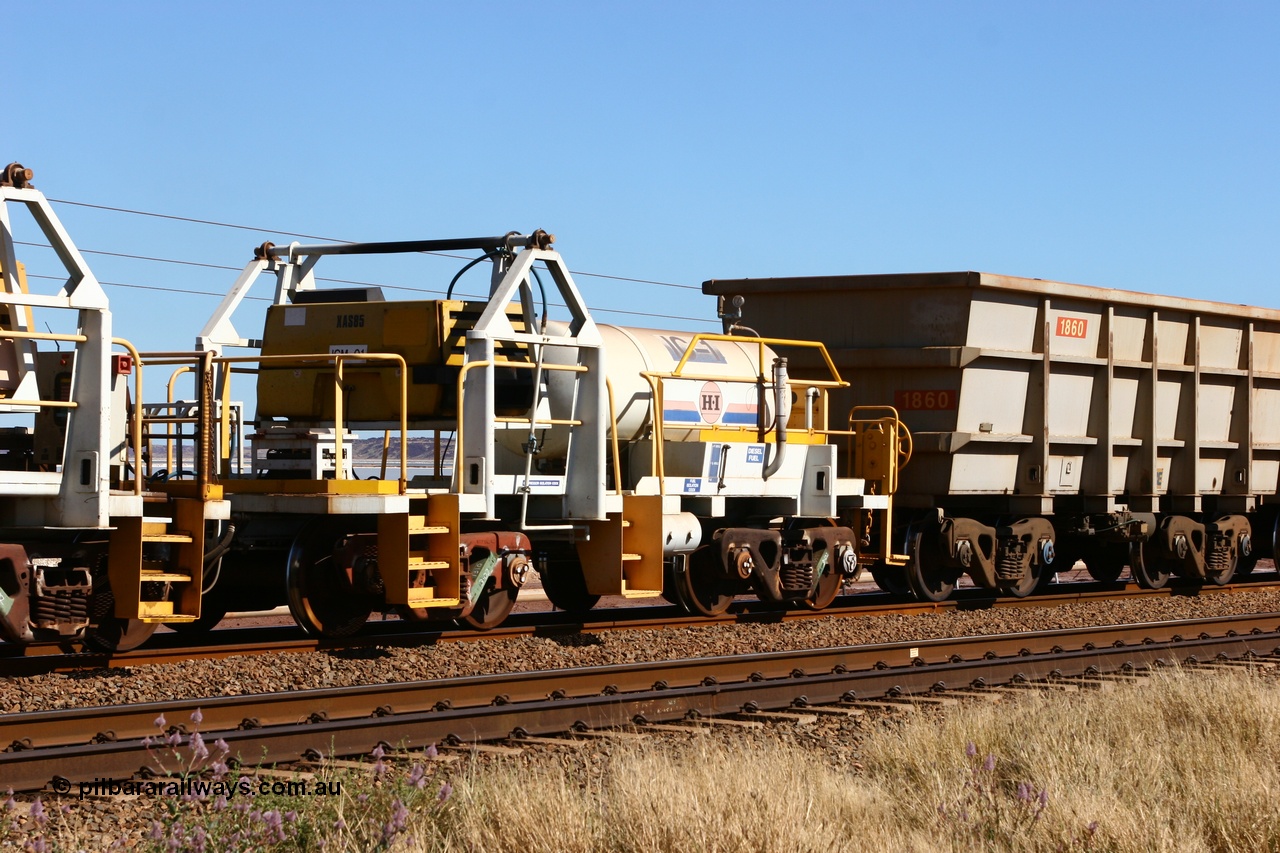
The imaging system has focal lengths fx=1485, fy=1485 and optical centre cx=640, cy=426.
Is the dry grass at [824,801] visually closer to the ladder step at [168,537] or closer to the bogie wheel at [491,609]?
the ladder step at [168,537]

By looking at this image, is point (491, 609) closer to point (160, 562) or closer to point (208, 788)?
point (160, 562)

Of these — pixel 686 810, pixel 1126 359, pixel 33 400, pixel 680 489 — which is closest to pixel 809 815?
pixel 686 810

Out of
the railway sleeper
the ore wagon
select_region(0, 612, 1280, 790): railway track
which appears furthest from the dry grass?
the ore wagon

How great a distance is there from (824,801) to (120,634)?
609 centimetres

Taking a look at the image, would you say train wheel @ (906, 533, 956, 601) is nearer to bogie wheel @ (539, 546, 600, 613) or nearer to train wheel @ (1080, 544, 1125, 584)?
train wheel @ (1080, 544, 1125, 584)

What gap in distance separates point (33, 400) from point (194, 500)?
4.22 ft

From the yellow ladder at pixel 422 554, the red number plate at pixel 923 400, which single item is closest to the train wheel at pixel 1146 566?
the red number plate at pixel 923 400

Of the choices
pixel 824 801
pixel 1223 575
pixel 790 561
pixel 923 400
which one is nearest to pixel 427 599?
pixel 790 561

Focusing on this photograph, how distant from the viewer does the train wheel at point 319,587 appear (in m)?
11.4

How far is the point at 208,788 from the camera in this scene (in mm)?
6488

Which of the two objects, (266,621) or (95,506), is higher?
(95,506)

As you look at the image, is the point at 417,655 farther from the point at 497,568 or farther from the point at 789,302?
the point at 789,302

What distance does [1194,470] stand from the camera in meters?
18.8

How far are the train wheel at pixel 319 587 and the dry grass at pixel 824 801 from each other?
3.99 meters
